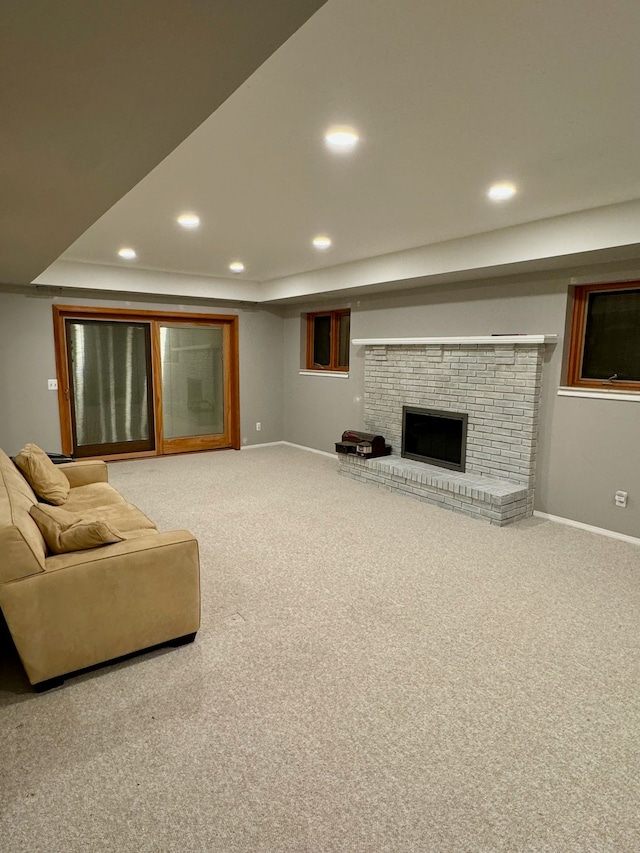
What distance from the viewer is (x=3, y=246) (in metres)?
3.34

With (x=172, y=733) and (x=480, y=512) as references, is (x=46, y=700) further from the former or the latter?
(x=480, y=512)

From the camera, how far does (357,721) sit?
6.50 feet

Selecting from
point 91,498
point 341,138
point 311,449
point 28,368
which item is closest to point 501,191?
point 341,138

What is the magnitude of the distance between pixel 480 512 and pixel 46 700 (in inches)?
135

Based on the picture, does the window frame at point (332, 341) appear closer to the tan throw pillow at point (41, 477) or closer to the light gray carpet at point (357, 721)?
Result: the light gray carpet at point (357, 721)

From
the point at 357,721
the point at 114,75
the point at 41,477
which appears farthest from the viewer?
the point at 41,477

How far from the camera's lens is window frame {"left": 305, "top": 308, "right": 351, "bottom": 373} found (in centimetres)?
676

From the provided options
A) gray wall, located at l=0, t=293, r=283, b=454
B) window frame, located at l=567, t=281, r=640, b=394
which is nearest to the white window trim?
gray wall, located at l=0, t=293, r=283, b=454

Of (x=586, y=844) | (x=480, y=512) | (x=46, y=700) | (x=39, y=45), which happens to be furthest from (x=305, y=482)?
(x=39, y=45)

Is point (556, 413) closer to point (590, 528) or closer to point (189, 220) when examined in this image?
point (590, 528)

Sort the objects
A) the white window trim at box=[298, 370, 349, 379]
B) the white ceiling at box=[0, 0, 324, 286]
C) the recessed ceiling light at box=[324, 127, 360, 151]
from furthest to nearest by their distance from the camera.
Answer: the white window trim at box=[298, 370, 349, 379]
the recessed ceiling light at box=[324, 127, 360, 151]
the white ceiling at box=[0, 0, 324, 286]

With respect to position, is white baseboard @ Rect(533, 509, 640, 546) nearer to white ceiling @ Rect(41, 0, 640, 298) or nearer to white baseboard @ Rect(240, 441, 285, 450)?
white ceiling @ Rect(41, 0, 640, 298)

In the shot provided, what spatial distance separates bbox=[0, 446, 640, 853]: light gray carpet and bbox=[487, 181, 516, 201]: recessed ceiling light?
2436 mm

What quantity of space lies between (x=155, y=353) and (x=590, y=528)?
5.44 meters
